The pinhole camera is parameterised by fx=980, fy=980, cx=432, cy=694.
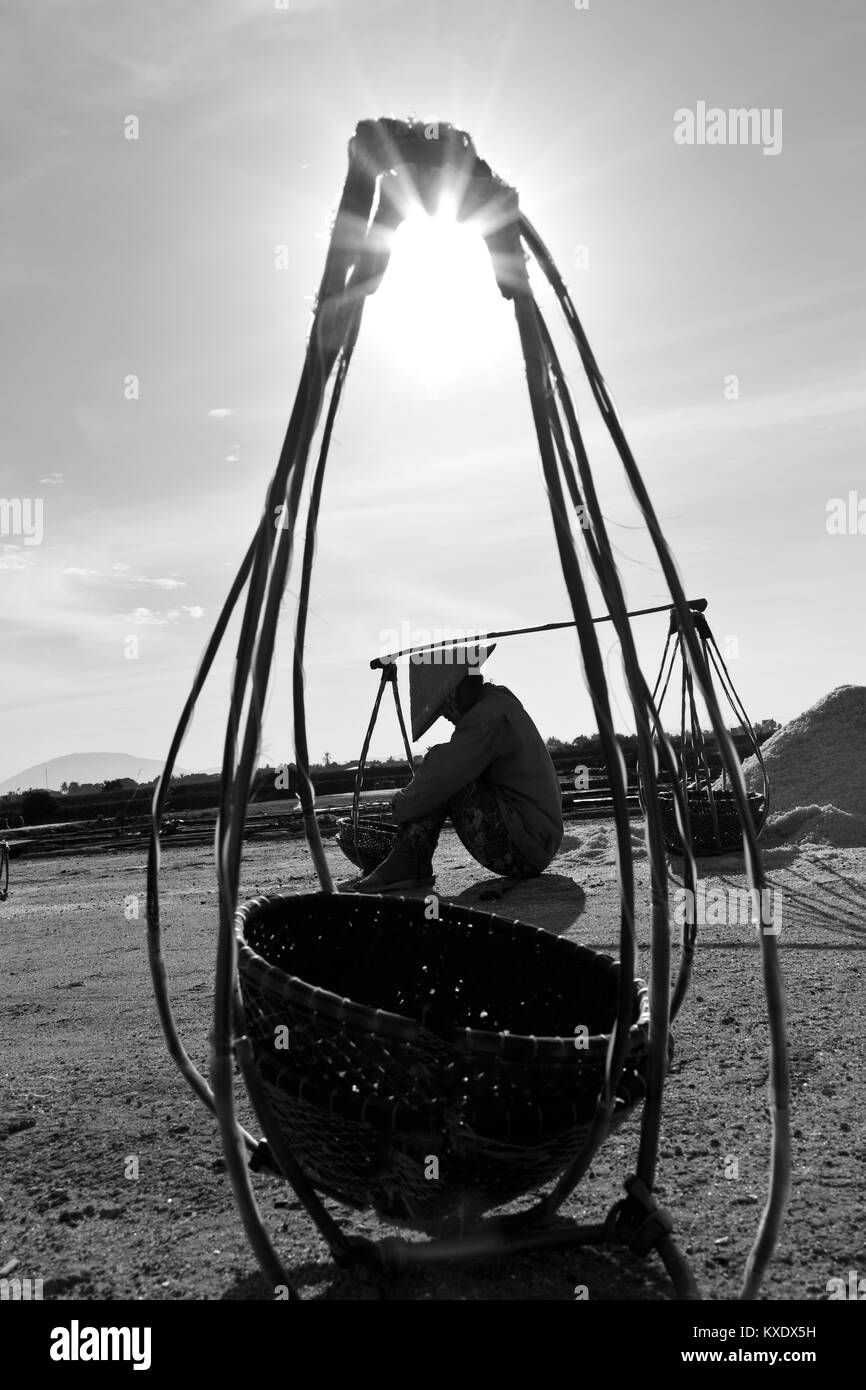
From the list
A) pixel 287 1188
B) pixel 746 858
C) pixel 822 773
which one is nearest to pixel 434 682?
pixel 287 1188

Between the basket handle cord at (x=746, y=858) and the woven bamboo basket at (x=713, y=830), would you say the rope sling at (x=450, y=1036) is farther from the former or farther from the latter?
the woven bamboo basket at (x=713, y=830)

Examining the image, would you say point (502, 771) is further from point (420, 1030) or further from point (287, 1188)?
point (420, 1030)

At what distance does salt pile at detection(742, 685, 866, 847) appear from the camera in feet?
22.0

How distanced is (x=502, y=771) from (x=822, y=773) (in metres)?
4.28

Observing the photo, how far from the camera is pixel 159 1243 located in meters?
1.64

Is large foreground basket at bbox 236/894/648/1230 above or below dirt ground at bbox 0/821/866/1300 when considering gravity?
above

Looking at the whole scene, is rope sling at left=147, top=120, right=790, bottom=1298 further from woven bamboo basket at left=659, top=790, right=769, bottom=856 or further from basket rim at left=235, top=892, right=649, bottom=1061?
woven bamboo basket at left=659, top=790, right=769, bottom=856

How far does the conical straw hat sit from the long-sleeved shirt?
149mm

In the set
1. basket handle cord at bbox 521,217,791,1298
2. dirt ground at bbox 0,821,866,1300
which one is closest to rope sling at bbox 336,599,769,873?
dirt ground at bbox 0,821,866,1300

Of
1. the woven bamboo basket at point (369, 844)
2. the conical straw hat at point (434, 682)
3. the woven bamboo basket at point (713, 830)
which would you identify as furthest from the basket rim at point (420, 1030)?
the woven bamboo basket at point (369, 844)

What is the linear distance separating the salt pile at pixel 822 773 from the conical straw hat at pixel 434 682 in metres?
3.05

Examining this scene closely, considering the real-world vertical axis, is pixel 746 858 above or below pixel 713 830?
above

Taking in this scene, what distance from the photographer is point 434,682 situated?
187 inches
